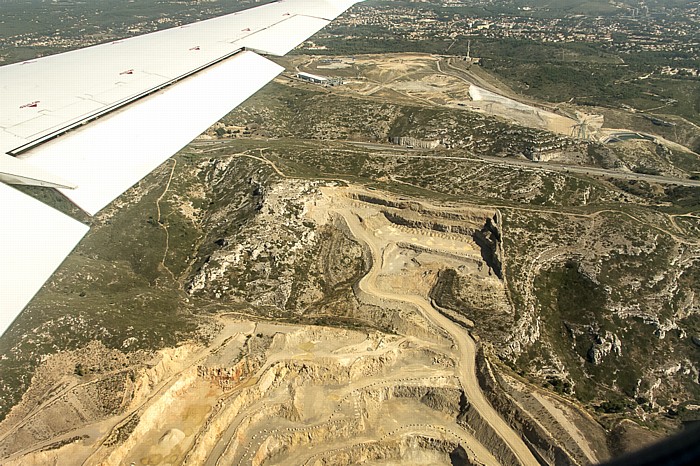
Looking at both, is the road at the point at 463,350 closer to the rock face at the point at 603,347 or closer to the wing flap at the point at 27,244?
the rock face at the point at 603,347

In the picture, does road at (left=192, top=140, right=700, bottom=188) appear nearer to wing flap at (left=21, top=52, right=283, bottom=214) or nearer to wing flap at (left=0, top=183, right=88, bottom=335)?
wing flap at (left=21, top=52, right=283, bottom=214)

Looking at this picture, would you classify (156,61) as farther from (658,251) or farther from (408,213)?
(658,251)

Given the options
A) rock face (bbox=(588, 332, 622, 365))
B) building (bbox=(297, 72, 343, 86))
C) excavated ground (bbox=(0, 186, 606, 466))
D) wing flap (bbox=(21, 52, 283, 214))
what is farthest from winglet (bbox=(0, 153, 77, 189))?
building (bbox=(297, 72, 343, 86))

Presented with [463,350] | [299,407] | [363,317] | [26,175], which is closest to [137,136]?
[26,175]

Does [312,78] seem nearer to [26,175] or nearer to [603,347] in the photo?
[603,347]

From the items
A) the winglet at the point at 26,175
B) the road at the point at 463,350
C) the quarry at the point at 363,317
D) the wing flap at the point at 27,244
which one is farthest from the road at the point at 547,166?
the wing flap at the point at 27,244
